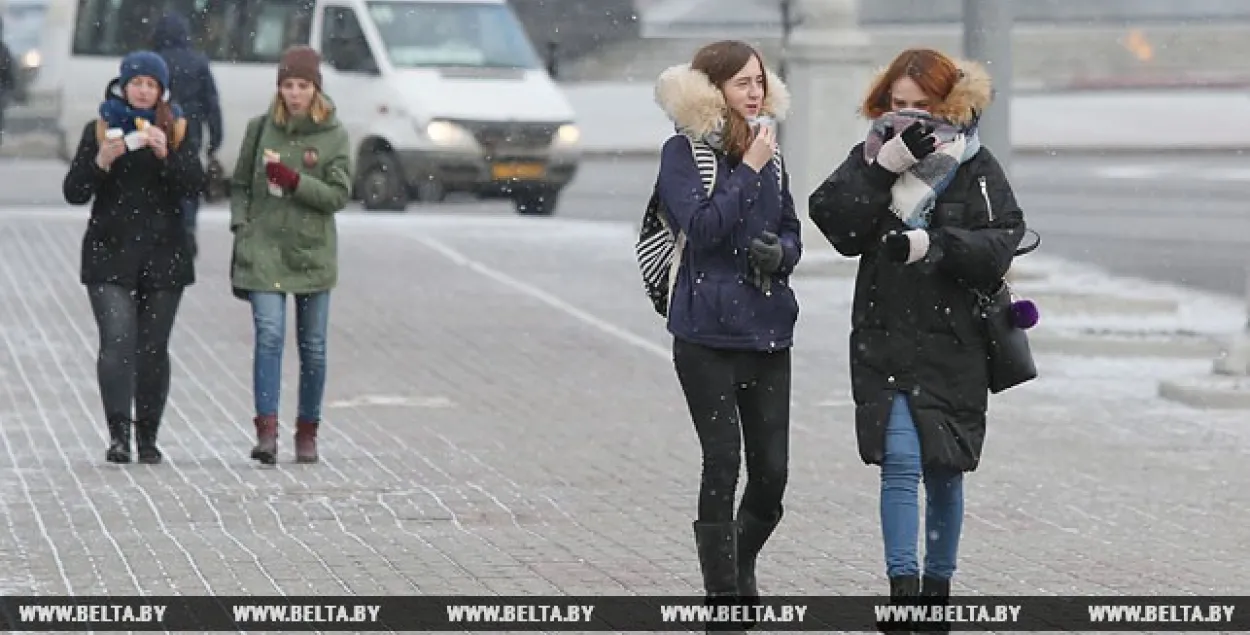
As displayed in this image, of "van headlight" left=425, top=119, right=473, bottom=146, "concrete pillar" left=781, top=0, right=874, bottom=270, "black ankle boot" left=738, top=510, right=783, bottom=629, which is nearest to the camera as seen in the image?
"black ankle boot" left=738, top=510, right=783, bottom=629

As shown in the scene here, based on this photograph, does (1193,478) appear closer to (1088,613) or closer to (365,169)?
(1088,613)

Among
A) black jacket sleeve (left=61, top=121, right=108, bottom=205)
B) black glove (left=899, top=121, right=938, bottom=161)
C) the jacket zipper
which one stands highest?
black glove (left=899, top=121, right=938, bottom=161)

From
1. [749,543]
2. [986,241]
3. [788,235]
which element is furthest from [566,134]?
[986,241]

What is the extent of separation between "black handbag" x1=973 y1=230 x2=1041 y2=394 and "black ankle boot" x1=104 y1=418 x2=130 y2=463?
4.79 m

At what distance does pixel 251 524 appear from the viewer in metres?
9.88

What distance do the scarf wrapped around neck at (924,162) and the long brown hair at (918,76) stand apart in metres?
0.05

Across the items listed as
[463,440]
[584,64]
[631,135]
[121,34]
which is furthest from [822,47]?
[584,64]

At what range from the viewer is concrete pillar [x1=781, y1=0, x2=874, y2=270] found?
21.1 m

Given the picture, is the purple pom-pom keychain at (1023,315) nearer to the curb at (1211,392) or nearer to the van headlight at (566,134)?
the curb at (1211,392)

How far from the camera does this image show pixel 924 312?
25.1ft

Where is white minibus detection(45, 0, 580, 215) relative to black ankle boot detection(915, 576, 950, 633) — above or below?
below

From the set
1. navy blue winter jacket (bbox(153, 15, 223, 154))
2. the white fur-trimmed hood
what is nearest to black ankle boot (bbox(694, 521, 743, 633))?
the white fur-trimmed hood

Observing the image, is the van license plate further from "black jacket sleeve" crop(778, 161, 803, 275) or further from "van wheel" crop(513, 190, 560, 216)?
"black jacket sleeve" crop(778, 161, 803, 275)

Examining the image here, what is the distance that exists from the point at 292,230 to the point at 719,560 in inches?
158
